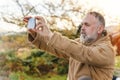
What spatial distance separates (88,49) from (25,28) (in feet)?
9.35

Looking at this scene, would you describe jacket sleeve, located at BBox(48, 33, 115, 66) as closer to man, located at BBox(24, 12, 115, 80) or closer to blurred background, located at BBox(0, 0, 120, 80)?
man, located at BBox(24, 12, 115, 80)

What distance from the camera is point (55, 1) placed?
429 centimetres

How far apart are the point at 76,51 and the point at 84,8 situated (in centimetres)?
290

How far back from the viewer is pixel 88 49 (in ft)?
4.90

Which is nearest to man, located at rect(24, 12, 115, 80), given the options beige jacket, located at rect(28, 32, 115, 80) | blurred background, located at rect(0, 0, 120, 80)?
beige jacket, located at rect(28, 32, 115, 80)

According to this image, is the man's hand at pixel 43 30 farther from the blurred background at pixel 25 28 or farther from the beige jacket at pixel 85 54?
the blurred background at pixel 25 28

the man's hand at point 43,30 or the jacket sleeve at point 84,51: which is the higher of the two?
the man's hand at point 43,30

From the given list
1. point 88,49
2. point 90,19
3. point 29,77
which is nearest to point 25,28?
point 29,77

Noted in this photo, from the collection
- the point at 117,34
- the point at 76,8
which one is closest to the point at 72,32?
the point at 76,8

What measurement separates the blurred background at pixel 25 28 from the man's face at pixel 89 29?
2618mm

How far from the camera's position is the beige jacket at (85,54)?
1444 millimetres

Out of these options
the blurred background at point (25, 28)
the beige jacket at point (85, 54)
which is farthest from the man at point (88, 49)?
the blurred background at point (25, 28)

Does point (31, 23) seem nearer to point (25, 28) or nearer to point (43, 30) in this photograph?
point (43, 30)

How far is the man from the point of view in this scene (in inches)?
57.4
